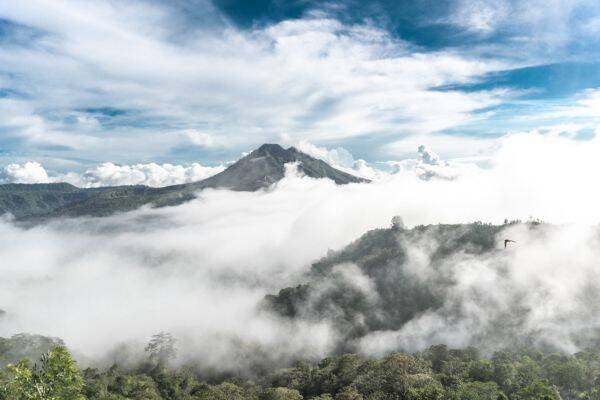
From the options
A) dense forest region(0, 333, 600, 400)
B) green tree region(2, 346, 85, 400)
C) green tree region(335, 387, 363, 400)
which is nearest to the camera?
green tree region(2, 346, 85, 400)

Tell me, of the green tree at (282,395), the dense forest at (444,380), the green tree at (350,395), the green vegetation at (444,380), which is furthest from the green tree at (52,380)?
the green tree at (282,395)

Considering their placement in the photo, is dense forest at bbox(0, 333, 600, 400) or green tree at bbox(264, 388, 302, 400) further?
green tree at bbox(264, 388, 302, 400)

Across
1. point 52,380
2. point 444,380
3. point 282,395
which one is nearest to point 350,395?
point 282,395

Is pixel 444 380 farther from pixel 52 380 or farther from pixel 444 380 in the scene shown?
pixel 52 380

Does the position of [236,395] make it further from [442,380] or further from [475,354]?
[475,354]

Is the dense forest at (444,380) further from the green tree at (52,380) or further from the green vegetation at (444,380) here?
the green tree at (52,380)

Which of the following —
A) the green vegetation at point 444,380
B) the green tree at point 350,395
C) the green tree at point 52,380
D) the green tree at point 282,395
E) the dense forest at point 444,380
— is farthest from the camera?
the green tree at point 282,395

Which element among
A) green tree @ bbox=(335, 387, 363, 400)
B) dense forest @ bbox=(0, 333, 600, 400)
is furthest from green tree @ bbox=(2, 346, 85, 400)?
green tree @ bbox=(335, 387, 363, 400)

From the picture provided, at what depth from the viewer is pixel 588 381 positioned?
467ft

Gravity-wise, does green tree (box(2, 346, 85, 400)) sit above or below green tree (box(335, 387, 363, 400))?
above

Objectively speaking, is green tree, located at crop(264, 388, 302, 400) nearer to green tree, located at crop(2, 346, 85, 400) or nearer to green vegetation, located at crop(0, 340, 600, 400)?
green vegetation, located at crop(0, 340, 600, 400)

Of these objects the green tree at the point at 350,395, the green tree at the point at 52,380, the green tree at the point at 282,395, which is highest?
the green tree at the point at 52,380

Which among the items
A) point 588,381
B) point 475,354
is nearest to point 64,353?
point 588,381

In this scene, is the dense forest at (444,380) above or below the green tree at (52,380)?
below
